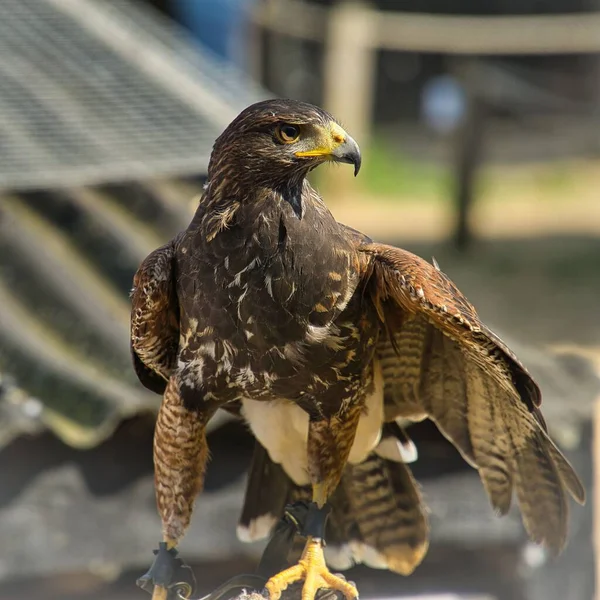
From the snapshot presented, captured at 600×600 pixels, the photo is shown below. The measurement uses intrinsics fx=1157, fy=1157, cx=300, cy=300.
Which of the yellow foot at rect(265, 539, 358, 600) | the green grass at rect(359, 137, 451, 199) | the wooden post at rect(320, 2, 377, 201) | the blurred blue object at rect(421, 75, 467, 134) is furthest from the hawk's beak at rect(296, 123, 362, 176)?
the green grass at rect(359, 137, 451, 199)

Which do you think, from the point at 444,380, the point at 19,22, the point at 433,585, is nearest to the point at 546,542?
the point at 444,380

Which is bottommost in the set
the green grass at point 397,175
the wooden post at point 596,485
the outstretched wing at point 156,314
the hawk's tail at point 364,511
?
the green grass at point 397,175

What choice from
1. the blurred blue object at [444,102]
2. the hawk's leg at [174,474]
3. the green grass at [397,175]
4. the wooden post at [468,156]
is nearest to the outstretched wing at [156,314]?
the hawk's leg at [174,474]

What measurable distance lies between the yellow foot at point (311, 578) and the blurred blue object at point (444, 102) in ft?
32.7

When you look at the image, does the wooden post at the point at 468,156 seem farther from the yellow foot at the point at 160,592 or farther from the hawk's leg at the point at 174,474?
the yellow foot at the point at 160,592

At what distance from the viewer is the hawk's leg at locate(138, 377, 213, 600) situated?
138 inches

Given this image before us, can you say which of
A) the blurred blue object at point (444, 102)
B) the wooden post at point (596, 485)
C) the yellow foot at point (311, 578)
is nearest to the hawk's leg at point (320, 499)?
the yellow foot at point (311, 578)

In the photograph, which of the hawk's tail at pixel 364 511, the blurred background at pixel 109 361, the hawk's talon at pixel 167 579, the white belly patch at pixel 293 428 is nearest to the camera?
the hawk's talon at pixel 167 579

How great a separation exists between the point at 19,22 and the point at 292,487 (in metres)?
4.11

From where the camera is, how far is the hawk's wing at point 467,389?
3180 millimetres

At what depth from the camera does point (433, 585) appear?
6.43m

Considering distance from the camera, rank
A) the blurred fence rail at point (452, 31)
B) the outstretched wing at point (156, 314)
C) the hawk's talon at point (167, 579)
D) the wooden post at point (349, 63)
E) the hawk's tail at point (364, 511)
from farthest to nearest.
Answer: the wooden post at point (349, 63), the blurred fence rail at point (452, 31), the hawk's tail at point (364, 511), the hawk's talon at point (167, 579), the outstretched wing at point (156, 314)

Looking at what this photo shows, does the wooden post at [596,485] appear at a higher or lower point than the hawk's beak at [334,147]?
lower

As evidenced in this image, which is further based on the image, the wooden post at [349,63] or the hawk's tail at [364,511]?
the wooden post at [349,63]
